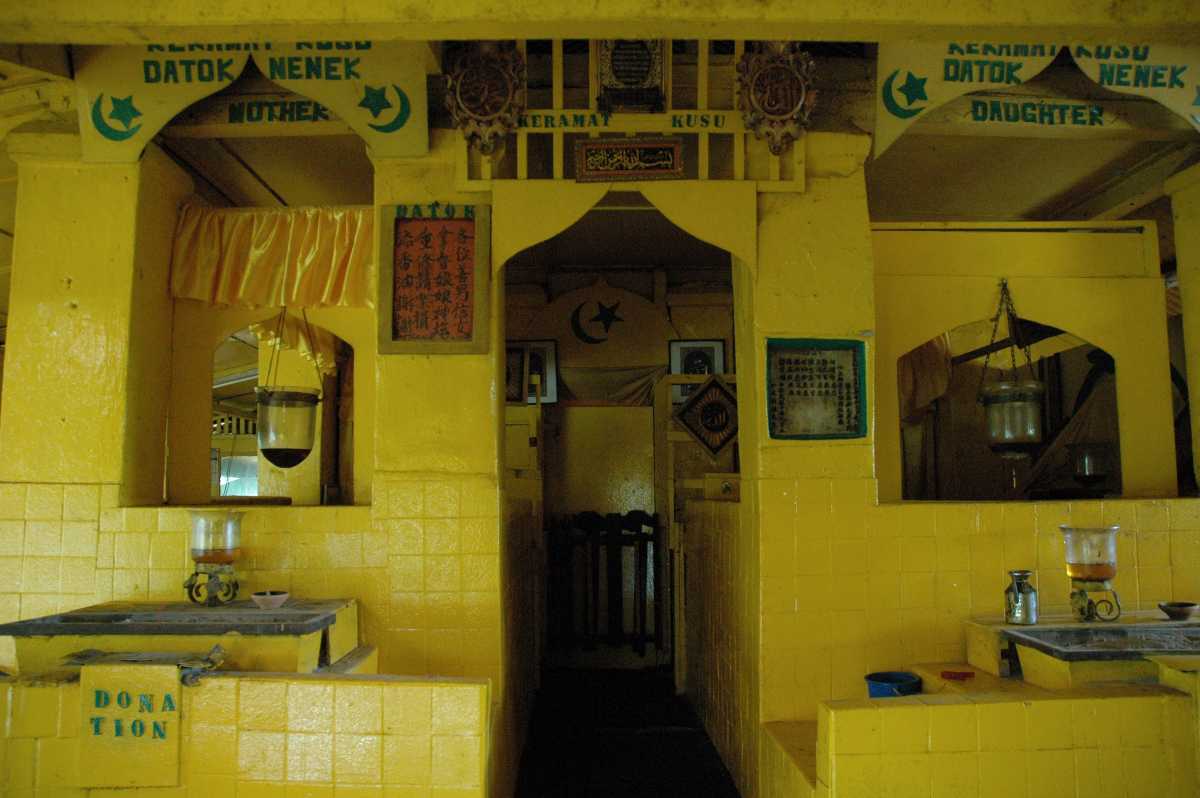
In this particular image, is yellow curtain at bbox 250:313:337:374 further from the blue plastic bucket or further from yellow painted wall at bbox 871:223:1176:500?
the blue plastic bucket

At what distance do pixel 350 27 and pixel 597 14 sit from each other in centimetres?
94

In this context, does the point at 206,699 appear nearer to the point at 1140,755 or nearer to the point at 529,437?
the point at 1140,755

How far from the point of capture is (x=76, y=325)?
4227 mm

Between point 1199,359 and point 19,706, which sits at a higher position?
point 1199,359

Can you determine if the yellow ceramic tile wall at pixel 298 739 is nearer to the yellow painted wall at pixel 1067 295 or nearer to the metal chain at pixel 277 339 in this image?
the metal chain at pixel 277 339

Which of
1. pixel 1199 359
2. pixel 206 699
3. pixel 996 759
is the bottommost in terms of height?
pixel 996 759

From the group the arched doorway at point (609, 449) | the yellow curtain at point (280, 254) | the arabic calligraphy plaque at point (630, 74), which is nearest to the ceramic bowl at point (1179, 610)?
the arched doorway at point (609, 449)

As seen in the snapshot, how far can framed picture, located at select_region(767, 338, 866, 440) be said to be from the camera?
427 centimetres

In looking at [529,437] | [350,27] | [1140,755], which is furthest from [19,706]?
[529,437]

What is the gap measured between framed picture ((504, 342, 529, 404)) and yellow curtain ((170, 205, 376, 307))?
341 cm

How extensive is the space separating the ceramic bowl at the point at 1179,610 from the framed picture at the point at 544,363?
5705 mm

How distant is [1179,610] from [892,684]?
1.44m

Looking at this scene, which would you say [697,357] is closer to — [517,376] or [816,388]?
[517,376]

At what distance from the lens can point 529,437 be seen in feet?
24.8
